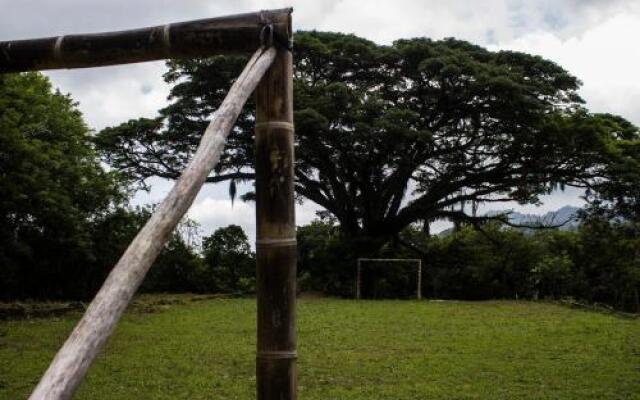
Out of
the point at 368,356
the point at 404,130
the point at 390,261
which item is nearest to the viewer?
the point at 368,356

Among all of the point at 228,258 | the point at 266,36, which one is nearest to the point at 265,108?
the point at 266,36

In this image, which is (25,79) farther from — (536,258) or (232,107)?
(232,107)

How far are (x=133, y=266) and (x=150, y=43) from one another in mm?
1462

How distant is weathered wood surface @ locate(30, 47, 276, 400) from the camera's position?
6.26 ft

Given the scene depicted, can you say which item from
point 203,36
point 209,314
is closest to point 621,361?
point 203,36

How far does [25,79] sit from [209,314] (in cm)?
890

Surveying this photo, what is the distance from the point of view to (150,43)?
3316 millimetres

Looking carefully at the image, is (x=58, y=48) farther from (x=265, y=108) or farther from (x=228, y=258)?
(x=228, y=258)

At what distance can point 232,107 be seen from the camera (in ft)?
9.47

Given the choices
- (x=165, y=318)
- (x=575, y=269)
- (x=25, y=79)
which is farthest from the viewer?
(x=575, y=269)

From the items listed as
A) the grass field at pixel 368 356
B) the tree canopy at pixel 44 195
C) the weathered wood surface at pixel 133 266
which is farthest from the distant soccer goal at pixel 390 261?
the weathered wood surface at pixel 133 266

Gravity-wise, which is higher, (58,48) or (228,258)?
(58,48)

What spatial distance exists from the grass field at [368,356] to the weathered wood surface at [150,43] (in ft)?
13.4

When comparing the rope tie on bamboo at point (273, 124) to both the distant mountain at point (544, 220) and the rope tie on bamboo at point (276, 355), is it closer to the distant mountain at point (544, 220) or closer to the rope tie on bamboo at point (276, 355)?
the rope tie on bamboo at point (276, 355)
